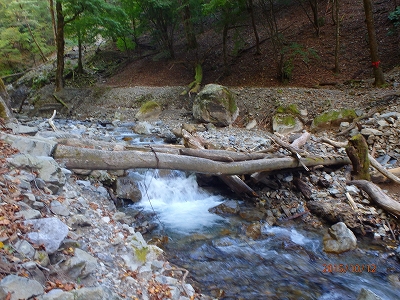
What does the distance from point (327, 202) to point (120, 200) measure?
4.81 metres

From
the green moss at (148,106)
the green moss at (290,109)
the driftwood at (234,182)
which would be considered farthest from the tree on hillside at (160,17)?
the driftwood at (234,182)

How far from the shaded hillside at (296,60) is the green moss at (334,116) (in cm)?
360

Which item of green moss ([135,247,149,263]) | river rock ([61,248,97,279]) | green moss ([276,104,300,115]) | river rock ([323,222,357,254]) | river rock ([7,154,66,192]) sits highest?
river rock ([7,154,66,192])

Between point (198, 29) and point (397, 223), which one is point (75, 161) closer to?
point (397, 223)

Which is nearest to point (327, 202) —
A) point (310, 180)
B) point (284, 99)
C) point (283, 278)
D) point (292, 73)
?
point (310, 180)

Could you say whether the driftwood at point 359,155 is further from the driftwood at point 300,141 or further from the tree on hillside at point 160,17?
the tree on hillside at point 160,17

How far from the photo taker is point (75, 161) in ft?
15.7

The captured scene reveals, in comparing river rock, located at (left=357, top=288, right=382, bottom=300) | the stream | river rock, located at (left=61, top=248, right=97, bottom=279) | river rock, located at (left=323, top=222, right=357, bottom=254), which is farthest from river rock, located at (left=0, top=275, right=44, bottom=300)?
river rock, located at (left=323, top=222, right=357, bottom=254)

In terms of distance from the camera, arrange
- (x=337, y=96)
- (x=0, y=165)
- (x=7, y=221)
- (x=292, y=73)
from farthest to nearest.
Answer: (x=292, y=73) < (x=337, y=96) < (x=0, y=165) < (x=7, y=221)

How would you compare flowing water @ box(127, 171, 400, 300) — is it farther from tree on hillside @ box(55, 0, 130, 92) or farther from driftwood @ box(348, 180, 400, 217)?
tree on hillside @ box(55, 0, 130, 92)

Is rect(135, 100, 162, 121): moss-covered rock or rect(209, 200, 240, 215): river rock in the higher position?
rect(135, 100, 162, 121): moss-covered rock

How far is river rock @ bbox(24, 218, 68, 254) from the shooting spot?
2.70 meters
